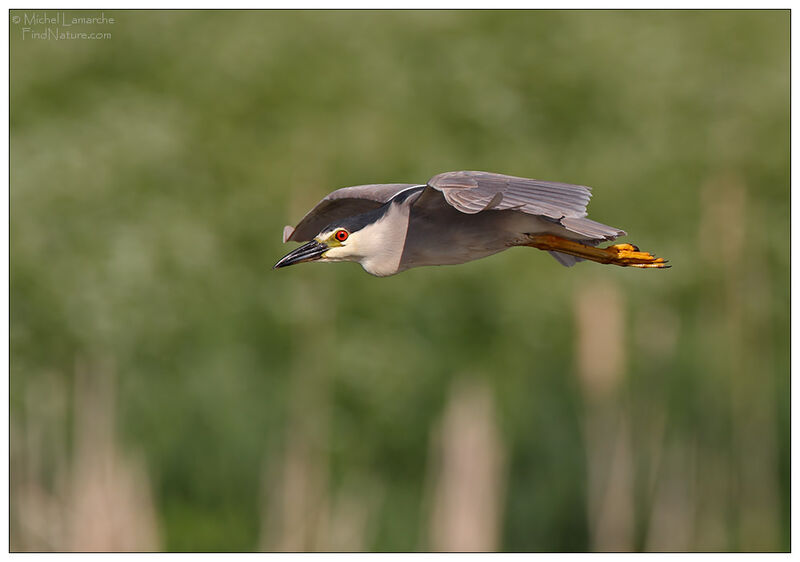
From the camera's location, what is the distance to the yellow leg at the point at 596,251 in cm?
519

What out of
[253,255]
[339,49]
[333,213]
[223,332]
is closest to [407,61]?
[339,49]

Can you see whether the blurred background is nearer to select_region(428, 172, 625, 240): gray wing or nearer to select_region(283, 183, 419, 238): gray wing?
select_region(283, 183, 419, 238): gray wing

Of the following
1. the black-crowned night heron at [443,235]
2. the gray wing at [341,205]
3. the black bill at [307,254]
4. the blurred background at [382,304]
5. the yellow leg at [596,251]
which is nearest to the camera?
the black-crowned night heron at [443,235]

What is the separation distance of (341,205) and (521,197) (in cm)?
127

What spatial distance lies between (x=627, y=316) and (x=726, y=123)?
273cm

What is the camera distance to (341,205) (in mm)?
5785

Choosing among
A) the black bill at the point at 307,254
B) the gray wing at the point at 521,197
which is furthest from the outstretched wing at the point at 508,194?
the black bill at the point at 307,254

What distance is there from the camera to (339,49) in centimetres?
1381

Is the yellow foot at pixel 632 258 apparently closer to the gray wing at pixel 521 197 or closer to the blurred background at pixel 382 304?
the gray wing at pixel 521 197

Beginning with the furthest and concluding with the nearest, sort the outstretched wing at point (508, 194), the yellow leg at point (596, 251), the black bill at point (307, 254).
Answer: the yellow leg at point (596, 251), the black bill at point (307, 254), the outstretched wing at point (508, 194)

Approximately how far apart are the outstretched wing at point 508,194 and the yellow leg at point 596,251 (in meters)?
0.34

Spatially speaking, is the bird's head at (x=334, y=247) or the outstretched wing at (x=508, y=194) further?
the bird's head at (x=334, y=247)

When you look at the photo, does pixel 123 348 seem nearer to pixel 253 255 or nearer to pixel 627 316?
pixel 253 255

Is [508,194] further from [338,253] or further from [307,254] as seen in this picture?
[307,254]
